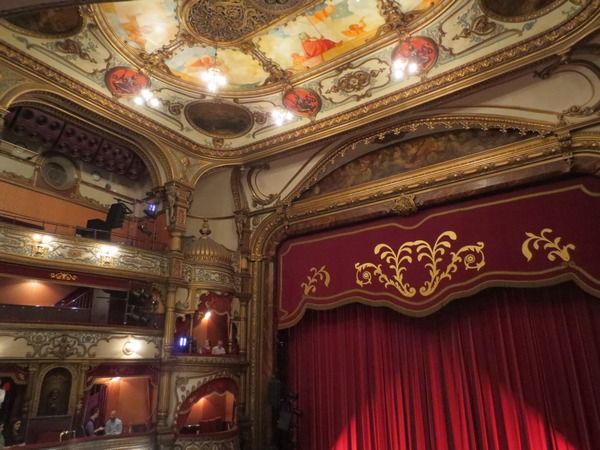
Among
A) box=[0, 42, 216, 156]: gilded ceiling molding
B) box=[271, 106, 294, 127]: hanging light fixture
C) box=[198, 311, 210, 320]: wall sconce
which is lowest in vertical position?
box=[198, 311, 210, 320]: wall sconce

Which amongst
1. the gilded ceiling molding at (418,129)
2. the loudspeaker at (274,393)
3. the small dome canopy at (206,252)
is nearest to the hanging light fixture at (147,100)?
the small dome canopy at (206,252)

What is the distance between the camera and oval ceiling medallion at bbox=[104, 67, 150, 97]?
332 inches

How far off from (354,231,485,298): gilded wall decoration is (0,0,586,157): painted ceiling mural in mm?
2962

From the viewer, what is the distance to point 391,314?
9.18 meters

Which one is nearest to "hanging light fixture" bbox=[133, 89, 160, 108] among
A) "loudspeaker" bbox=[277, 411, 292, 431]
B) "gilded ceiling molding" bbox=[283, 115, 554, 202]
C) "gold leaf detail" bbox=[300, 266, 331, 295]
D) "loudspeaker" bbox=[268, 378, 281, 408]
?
"gilded ceiling molding" bbox=[283, 115, 554, 202]

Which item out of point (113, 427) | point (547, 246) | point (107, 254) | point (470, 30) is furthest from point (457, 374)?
point (107, 254)

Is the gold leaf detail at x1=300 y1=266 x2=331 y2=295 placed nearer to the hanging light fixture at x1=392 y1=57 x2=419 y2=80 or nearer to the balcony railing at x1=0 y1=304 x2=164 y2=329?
the balcony railing at x1=0 y1=304 x2=164 y2=329

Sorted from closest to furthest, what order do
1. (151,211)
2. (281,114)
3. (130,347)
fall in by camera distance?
(130,347) → (281,114) → (151,211)

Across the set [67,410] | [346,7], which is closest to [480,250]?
[346,7]

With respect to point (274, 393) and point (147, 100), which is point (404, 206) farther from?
point (147, 100)

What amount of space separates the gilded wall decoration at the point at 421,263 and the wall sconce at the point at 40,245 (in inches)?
250

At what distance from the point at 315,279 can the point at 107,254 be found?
4656mm

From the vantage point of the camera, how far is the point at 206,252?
10148 mm

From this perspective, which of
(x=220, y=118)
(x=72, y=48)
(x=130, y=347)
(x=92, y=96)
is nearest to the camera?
(x=72, y=48)
